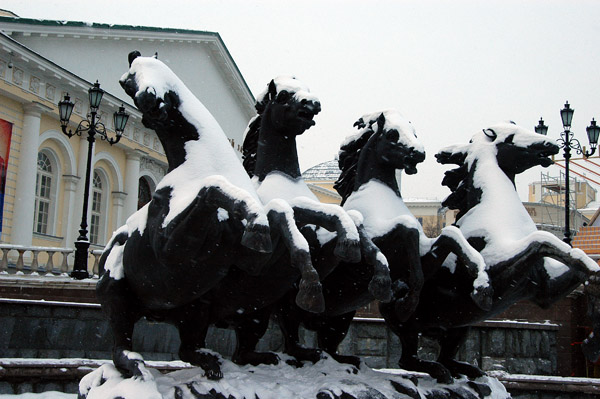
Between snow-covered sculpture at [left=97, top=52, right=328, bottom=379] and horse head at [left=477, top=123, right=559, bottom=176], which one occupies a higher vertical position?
horse head at [left=477, top=123, right=559, bottom=176]

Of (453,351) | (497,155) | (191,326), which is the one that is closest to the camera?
(191,326)

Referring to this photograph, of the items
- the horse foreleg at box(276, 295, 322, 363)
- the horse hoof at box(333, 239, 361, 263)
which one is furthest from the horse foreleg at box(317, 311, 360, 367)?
the horse hoof at box(333, 239, 361, 263)

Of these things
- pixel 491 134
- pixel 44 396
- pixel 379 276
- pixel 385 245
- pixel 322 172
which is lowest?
pixel 44 396

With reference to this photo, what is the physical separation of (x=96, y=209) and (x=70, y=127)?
12.4 ft

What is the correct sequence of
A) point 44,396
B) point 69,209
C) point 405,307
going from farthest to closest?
point 69,209, point 44,396, point 405,307

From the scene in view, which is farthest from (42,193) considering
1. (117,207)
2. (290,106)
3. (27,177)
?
(290,106)

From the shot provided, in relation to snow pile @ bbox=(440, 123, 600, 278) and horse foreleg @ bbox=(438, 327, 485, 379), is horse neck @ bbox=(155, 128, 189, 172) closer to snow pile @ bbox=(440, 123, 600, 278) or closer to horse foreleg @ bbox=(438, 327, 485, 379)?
snow pile @ bbox=(440, 123, 600, 278)

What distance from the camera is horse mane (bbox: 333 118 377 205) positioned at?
7.17 m

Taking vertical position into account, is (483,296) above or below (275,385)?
above

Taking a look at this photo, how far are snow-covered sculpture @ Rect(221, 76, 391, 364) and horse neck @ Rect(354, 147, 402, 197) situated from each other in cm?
83

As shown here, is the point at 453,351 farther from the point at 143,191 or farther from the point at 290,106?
the point at 143,191

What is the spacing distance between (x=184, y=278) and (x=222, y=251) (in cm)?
38

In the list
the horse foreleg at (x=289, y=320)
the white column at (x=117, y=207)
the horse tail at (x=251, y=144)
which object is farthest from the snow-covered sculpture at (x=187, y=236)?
the white column at (x=117, y=207)

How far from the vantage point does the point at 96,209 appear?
24.5 meters
